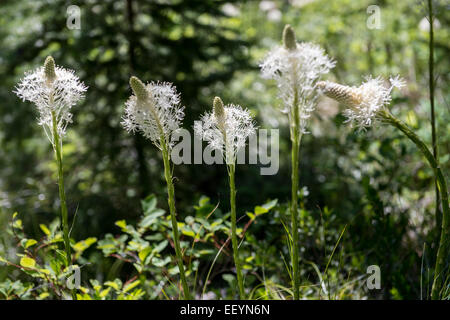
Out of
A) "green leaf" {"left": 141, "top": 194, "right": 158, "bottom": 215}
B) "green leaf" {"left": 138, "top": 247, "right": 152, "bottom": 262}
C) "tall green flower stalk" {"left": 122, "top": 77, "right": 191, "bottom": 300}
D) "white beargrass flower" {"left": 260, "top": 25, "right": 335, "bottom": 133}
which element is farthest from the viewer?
"green leaf" {"left": 141, "top": 194, "right": 158, "bottom": 215}

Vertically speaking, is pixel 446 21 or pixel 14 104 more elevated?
pixel 446 21

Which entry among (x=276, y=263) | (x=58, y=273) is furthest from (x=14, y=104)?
(x=276, y=263)

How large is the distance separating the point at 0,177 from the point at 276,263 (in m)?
2.95

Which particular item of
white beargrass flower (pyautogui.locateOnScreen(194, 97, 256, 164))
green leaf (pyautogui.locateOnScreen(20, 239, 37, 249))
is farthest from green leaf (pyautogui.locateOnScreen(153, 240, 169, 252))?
white beargrass flower (pyautogui.locateOnScreen(194, 97, 256, 164))

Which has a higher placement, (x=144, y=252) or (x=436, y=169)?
(x=436, y=169)

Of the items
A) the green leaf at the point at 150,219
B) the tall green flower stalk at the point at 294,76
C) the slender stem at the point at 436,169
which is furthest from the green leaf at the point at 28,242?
the slender stem at the point at 436,169

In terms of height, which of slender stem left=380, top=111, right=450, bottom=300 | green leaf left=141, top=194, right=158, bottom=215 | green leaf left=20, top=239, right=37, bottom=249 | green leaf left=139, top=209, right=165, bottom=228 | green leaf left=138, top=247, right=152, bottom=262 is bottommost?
green leaf left=138, top=247, right=152, bottom=262

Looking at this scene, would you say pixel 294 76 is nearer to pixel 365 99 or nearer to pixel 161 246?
pixel 365 99

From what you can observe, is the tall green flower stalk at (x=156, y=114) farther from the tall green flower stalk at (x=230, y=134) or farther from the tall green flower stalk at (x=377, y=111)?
the tall green flower stalk at (x=377, y=111)

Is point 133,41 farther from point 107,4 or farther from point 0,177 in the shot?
point 0,177

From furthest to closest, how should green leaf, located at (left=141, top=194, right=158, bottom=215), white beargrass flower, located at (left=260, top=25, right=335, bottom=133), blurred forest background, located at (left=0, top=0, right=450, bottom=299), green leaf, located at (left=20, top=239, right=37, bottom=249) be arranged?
blurred forest background, located at (left=0, top=0, right=450, bottom=299), green leaf, located at (left=141, top=194, right=158, bottom=215), green leaf, located at (left=20, top=239, right=37, bottom=249), white beargrass flower, located at (left=260, top=25, right=335, bottom=133)

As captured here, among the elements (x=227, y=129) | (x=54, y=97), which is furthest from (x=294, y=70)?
(x=54, y=97)

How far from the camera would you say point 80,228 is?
299cm

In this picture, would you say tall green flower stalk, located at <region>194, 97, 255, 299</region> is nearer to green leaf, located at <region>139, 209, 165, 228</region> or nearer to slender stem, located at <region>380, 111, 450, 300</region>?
slender stem, located at <region>380, 111, 450, 300</region>
